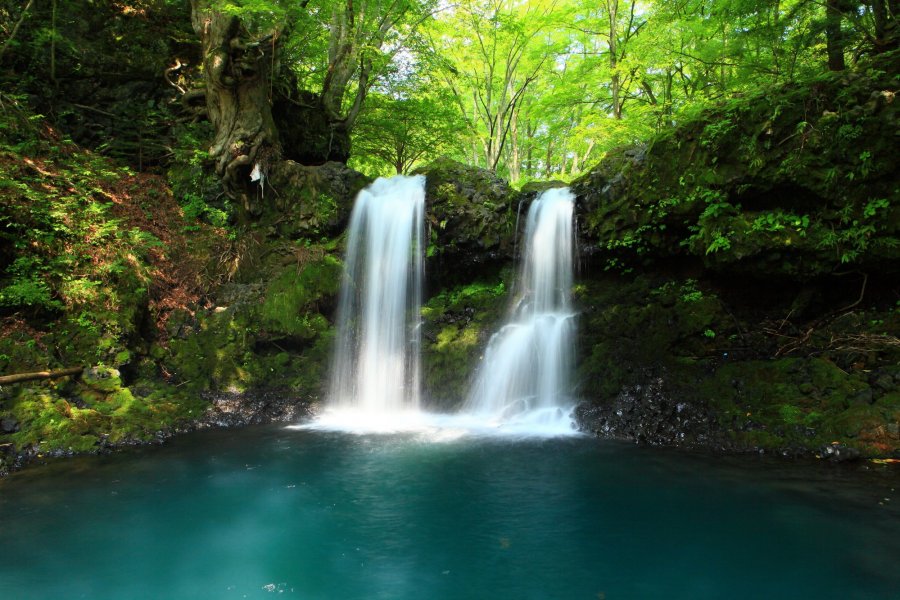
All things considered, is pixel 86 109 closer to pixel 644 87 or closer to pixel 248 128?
pixel 248 128

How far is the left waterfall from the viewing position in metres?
9.56

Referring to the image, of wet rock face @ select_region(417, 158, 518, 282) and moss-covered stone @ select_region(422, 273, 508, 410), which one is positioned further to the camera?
wet rock face @ select_region(417, 158, 518, 282)

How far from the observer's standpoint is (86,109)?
11.4 meters

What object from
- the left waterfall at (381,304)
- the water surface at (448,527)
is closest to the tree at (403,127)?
the left waterfall at (381,304)

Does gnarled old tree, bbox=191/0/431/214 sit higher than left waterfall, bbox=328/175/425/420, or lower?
higher

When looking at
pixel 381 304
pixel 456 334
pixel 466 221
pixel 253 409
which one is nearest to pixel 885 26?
pixel 466 221

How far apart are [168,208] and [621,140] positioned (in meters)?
11.0

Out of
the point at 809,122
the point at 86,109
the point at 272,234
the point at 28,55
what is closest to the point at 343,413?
the point at 272,234

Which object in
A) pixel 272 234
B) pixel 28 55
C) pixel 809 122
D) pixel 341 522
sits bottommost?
pixel 341 522

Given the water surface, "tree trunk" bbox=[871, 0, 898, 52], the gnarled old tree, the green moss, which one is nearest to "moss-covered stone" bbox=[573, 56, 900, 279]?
"tree trunk" bbox=[871, 0, 898, 52]

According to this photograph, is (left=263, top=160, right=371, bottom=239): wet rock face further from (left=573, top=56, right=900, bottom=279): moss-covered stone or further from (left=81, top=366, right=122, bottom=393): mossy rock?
(left=573, top=56, right=900, bottom=279): moss-covered stone

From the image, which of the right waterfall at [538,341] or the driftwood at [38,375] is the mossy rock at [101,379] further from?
the right waterfall at [538,341]

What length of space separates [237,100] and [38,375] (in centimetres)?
685

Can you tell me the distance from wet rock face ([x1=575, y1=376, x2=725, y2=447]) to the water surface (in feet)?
1.55
